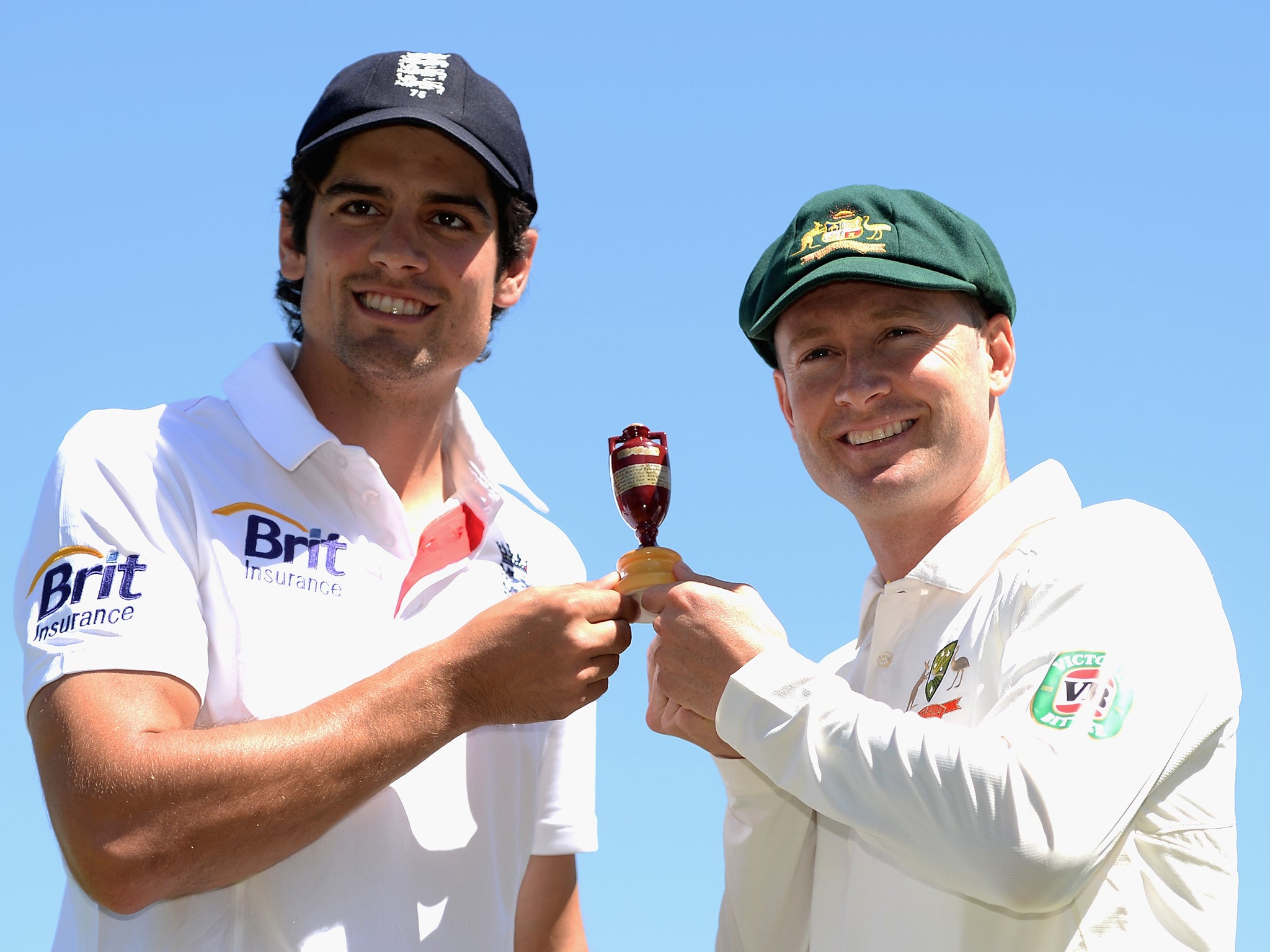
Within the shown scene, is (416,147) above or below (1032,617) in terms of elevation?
above

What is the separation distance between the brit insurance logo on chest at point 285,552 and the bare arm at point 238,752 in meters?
0.50

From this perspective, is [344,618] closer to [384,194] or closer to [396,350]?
[396,350]

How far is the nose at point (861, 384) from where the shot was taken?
16.6 feet

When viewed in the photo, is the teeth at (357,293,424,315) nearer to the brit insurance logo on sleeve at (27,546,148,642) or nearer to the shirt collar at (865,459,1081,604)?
the brit insurance logo on sleeve at (27,546,148,642)

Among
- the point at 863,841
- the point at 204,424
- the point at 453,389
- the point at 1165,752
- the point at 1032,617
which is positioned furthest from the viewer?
the point at 453,389

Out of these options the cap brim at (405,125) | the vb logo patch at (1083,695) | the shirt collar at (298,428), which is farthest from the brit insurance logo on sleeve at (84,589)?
the vb logo patch at (1083,695)

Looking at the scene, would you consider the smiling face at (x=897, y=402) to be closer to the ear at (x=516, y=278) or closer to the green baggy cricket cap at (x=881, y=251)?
the green baggy cricket cap at (x=881, y=251)

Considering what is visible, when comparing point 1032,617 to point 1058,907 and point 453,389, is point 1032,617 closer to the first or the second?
point 1058,907

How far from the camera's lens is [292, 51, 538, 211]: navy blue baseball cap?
17.5 feet

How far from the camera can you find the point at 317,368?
5.56 m

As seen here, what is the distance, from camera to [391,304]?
538 centimetres

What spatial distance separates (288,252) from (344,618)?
1789 mm

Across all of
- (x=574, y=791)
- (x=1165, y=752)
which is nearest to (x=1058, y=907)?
(x=1165, y=752)

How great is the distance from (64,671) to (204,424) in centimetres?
114
